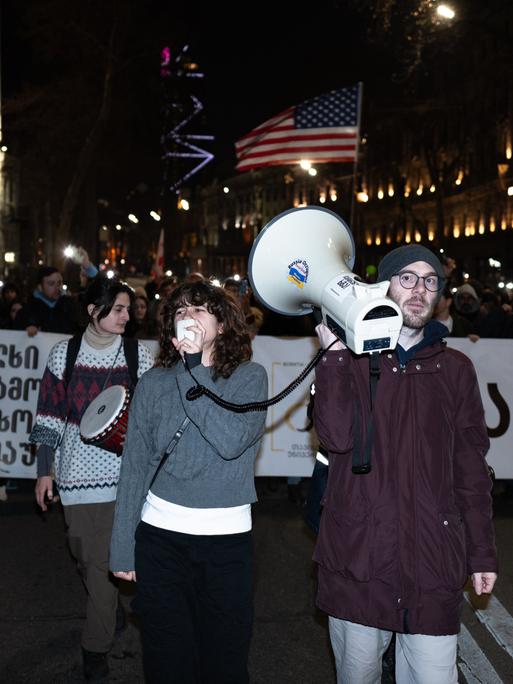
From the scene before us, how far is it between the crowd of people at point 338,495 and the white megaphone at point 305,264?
181 millimetres

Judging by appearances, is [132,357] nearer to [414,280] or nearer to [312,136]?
[414,280]

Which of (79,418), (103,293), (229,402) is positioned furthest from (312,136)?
(229,402)

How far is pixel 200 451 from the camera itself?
11.0ft

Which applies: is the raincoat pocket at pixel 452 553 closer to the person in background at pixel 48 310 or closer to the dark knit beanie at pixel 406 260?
the dark knit beanie at pixel 406 260

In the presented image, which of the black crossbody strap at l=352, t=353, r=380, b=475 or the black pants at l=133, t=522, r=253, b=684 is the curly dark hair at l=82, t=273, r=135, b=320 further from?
the black crossbody strap at l=352, t=353, r=380, b=475

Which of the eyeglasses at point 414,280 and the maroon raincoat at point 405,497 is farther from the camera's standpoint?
the eyeglasses at point 414,280

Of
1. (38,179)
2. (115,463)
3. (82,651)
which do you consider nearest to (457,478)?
(115,463)

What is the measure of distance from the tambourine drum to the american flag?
10.4 m

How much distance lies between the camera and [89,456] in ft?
15.2

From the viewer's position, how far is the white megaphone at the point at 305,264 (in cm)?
294

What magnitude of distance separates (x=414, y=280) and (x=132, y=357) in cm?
190

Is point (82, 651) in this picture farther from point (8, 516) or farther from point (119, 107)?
point (119, 107)

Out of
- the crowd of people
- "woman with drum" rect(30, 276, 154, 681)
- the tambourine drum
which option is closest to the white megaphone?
the crowd of people

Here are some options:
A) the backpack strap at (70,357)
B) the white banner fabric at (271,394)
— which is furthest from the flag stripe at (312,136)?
the backpack strap at (70,357)
